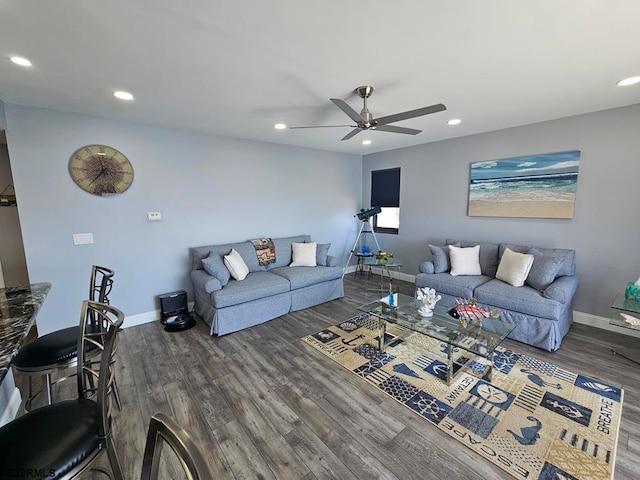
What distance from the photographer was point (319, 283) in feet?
13.3

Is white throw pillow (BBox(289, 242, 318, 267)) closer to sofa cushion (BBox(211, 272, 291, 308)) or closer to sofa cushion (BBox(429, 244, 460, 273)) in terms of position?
sofa cushion (BBox(211, 272, 291, 308))

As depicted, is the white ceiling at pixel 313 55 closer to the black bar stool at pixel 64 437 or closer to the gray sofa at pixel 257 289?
the black bar stool at pixel 64 437

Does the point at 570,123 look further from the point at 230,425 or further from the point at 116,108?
the point at 116,108

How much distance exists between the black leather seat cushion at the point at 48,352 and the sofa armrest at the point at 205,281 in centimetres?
141

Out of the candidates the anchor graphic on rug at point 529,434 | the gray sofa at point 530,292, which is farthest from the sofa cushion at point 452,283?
the anchor graphic on rug at point 529,434

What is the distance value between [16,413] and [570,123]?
5.96 metres

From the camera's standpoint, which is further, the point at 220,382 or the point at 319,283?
the point at 319,283

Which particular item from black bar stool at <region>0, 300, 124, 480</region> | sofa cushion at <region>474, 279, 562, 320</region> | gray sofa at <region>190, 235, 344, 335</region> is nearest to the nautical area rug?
sofa cushion at <region>474, 279, 562, 320</region>

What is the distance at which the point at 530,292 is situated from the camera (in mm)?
3000

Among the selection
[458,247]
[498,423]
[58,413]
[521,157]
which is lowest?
[498,423]

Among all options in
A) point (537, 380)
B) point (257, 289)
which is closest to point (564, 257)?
point (537, 380)

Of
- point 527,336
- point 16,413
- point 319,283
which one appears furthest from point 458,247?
point 16,413

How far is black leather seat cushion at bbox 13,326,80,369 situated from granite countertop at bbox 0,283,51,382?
0.84 ft

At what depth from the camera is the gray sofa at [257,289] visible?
3.17m
